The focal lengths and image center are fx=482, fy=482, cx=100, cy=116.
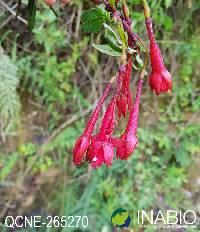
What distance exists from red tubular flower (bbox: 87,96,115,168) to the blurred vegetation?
1417mm

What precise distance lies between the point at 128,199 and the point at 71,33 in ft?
2.43

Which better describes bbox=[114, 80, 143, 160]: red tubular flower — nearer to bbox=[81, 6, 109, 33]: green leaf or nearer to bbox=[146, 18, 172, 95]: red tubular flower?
bbox=[146, 18, 172, 95]: red tubular flower

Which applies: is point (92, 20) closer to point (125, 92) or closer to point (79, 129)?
point (125, 92)

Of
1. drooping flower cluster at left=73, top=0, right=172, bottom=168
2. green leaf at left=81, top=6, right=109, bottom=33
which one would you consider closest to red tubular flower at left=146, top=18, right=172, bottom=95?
drooping flower cluster at left=73, top=0, right=172, bottom=168

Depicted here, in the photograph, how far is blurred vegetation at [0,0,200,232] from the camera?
2002 millimetres

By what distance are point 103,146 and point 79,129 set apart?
154cm

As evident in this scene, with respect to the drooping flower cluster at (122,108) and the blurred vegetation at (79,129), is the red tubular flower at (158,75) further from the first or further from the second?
the blurred vegetation at (79,129)

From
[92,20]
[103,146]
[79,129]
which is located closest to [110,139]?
[103,146]

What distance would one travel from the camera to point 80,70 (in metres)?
2.14

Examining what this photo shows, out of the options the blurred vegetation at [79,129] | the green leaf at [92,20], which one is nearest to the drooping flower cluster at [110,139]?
the green leaf at [92,20]

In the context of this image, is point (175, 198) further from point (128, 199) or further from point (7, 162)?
point (7, 162)

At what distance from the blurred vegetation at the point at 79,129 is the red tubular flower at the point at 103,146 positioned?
1417 millimetres

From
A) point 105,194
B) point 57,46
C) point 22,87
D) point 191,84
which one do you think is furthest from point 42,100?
point 191,84

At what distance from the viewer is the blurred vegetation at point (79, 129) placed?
6.57ft
